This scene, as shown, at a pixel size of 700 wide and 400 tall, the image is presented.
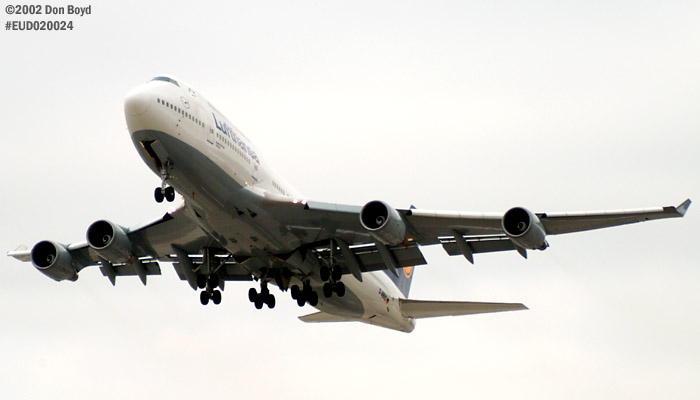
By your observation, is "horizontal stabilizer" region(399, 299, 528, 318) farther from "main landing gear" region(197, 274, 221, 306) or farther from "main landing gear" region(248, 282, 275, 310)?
"main landing gear" region(197, 274, 221, 306)

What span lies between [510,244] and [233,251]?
818cm

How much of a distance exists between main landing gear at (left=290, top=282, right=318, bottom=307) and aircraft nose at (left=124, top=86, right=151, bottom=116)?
953 cm

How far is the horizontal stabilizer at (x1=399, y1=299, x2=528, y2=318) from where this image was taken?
3775 centimetres

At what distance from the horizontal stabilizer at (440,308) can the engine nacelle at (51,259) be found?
38.9 feet

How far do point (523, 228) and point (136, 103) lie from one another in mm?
10589

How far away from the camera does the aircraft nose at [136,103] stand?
27891 mm

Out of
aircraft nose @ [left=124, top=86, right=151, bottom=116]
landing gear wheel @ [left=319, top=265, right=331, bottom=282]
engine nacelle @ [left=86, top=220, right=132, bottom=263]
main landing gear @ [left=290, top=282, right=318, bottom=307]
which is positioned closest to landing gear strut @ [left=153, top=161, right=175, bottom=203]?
aircraft nose @ [left=124, top=86, right=151, bottom=116]

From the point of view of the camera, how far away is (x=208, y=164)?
95.6 feet

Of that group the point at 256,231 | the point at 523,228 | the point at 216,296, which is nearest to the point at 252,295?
the point at 216,296

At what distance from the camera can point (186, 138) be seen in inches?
1127

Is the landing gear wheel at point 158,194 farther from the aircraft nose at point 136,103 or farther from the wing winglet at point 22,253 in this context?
the wing winglet at point 22,253

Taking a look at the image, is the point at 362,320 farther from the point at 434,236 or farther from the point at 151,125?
the point at 151,125

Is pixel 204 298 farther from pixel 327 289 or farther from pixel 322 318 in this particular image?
pixel 322 318

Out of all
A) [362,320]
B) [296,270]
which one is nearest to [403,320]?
[362,320]
